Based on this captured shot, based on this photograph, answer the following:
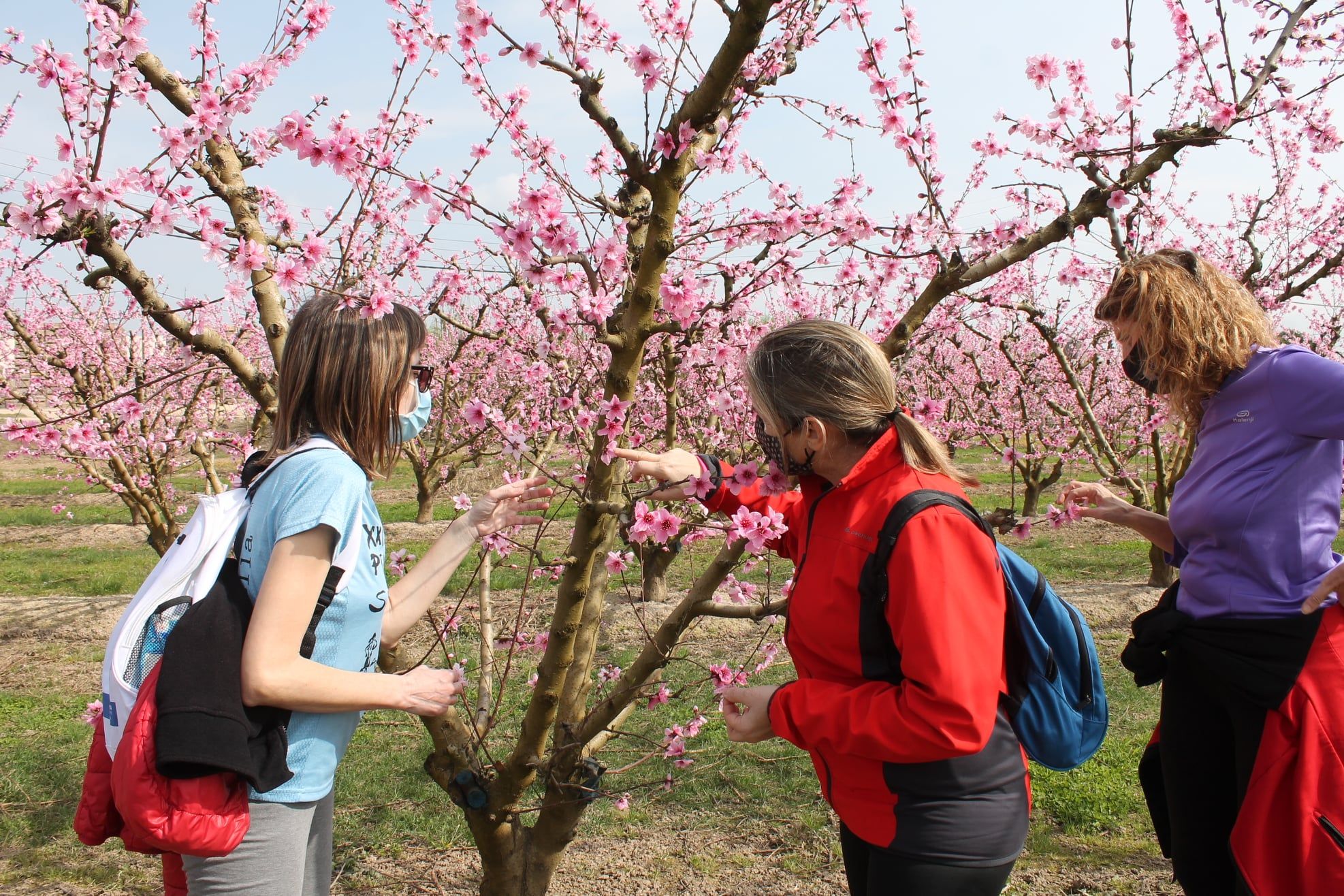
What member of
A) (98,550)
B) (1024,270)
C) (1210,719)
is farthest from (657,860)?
(98,550)

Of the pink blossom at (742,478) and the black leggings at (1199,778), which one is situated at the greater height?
the pink blossom at (742,478)

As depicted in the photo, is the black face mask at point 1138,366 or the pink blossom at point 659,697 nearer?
the black face mask at point 1138,366

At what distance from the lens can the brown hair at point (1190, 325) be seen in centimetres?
193

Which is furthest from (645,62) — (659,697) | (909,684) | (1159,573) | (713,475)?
(1159,573)

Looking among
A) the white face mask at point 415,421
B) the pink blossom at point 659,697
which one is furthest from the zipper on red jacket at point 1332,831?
the white face mask at point 415,421

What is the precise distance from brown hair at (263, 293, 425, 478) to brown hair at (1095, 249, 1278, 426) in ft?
5.49

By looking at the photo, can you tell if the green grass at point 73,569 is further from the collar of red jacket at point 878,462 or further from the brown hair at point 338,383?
the collar of red jacket at point 878,462

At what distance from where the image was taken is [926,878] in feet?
4.75

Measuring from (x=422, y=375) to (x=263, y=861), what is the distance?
0.92 m

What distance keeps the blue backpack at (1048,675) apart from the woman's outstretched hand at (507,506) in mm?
974

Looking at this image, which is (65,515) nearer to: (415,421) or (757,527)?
(415,421)

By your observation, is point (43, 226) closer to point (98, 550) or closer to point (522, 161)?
point (522, 161)

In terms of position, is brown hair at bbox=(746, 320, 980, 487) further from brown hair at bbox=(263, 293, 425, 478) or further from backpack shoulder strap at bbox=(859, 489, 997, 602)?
brown hair at bbox=(263, 293, 425, 478)

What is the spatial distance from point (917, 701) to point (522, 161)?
287 cm
